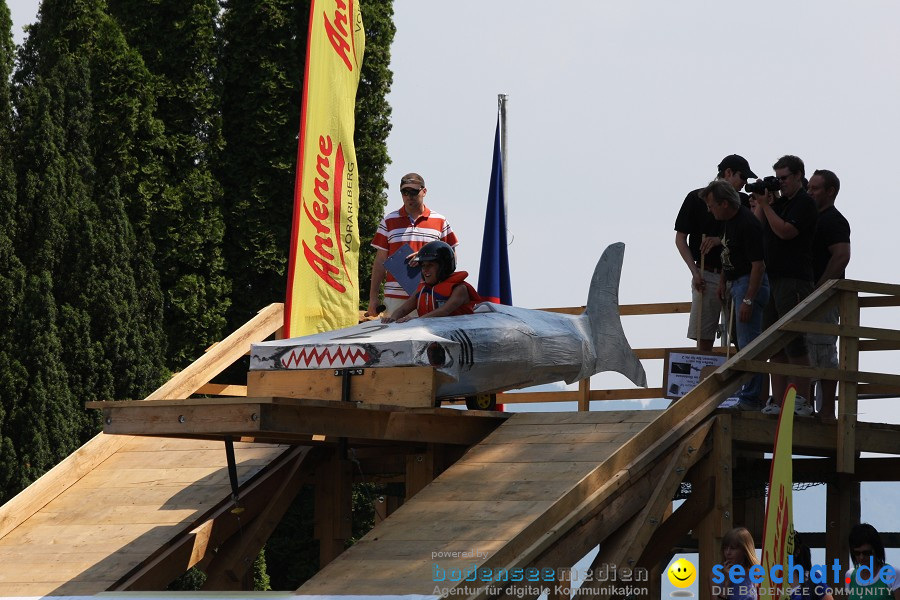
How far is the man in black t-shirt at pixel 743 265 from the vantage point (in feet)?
32.9

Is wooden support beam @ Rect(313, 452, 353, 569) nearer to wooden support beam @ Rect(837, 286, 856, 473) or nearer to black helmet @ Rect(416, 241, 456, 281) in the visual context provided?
black helmet @ Rect(416, 241, 456, 281)

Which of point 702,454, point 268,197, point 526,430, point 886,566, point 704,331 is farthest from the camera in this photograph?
point 268,197

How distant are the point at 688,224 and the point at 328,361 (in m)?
2.93

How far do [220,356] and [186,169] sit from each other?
6571mm

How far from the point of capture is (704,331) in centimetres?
1111

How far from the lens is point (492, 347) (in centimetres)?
1030

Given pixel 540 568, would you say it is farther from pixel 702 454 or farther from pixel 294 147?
pixel 294 147

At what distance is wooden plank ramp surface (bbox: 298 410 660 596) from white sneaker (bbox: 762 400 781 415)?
0.71 meters

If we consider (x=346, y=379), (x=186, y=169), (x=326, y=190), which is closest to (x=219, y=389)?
(x=326, y=190)

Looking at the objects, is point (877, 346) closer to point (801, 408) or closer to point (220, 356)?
point (801, 408)

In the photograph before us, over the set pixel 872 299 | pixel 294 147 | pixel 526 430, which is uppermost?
pixel 294 147

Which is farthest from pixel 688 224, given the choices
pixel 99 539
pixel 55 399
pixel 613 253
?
pixel 55 399

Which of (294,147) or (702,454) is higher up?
(294,147)

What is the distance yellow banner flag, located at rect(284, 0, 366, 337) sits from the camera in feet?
38.7
